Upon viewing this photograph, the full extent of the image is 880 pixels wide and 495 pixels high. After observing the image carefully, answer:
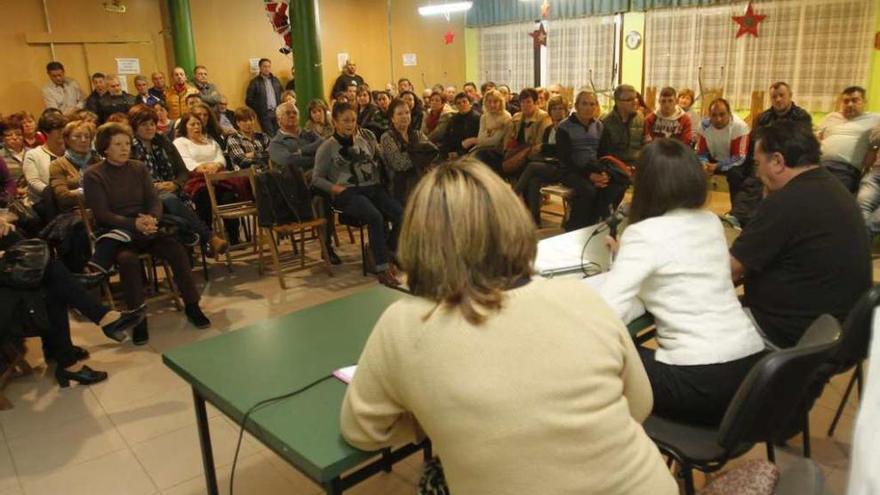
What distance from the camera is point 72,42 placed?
28.0 feet

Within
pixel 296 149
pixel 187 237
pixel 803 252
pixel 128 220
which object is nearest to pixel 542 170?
pixel 296 149

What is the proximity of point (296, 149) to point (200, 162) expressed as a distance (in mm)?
760

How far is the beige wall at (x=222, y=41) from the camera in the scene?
825 centimetres

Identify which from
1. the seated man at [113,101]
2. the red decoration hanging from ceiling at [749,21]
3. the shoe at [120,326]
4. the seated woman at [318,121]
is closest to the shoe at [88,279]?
the shoe at [120,326]

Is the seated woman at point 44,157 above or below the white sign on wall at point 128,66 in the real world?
below

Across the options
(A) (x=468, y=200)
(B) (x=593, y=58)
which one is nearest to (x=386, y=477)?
(A) (x=468, y=200)

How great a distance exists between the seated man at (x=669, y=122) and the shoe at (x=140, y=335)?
4.39m

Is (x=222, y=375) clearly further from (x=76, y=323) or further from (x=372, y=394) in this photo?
(x=76, y=323)

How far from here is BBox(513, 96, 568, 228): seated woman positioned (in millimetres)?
5840

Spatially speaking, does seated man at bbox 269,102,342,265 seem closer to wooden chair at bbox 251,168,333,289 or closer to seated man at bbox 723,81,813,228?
wooden chair at bbox 251,168,333,289

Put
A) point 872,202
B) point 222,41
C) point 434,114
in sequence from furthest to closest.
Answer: point 222,41 < point 434,114 < point 872,202

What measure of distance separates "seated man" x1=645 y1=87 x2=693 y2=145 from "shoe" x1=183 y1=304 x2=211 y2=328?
13.3 ft

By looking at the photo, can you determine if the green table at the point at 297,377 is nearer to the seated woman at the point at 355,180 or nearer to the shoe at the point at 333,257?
the seated woman at the point at 355,180

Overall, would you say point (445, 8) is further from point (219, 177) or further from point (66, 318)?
point (66, 318)
